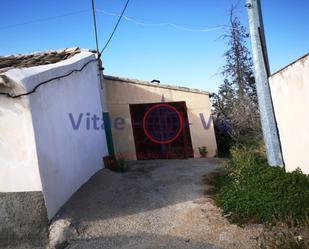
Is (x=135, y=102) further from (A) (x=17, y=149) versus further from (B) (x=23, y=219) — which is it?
(B) (x=23, y=219)

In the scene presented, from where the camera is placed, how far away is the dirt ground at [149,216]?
5108 millimetres

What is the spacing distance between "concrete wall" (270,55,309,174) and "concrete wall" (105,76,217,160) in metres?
4.44

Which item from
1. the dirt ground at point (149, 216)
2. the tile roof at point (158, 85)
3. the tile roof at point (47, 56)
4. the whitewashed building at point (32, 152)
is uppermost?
the tile roof at point (47, 56)

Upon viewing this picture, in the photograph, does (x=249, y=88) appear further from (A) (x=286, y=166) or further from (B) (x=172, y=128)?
(A) (x=286, y=166)

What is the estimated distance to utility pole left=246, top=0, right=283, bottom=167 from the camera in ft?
24.4

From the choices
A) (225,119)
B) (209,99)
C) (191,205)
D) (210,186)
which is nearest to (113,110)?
(209,99)

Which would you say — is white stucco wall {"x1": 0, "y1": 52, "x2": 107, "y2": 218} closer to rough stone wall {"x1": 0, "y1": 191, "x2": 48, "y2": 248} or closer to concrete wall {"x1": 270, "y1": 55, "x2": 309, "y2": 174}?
rough stone wall {"x1": 0, "y1": 191, "x2": 48, "y2": 248}

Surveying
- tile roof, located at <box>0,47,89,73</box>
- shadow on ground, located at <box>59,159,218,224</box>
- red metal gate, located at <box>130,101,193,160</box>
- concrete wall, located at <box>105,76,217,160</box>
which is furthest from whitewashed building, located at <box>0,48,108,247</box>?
red metal gate, located at <box>130,101,193,160</box>

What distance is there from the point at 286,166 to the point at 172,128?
17.3 ft

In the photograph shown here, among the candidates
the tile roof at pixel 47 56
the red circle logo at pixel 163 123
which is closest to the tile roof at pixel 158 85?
the red circle logo at pixel 163 123

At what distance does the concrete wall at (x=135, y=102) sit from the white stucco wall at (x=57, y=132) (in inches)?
93.3

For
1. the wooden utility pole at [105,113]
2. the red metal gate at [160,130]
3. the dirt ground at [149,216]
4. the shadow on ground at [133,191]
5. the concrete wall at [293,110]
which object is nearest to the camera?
the dirt ground at [149,216]

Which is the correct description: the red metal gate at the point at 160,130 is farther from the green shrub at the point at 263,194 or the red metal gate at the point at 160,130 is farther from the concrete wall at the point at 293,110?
the concrete wall at the point at 293,110

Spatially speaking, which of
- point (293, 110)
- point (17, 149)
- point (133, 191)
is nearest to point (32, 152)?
point (17, 149)
